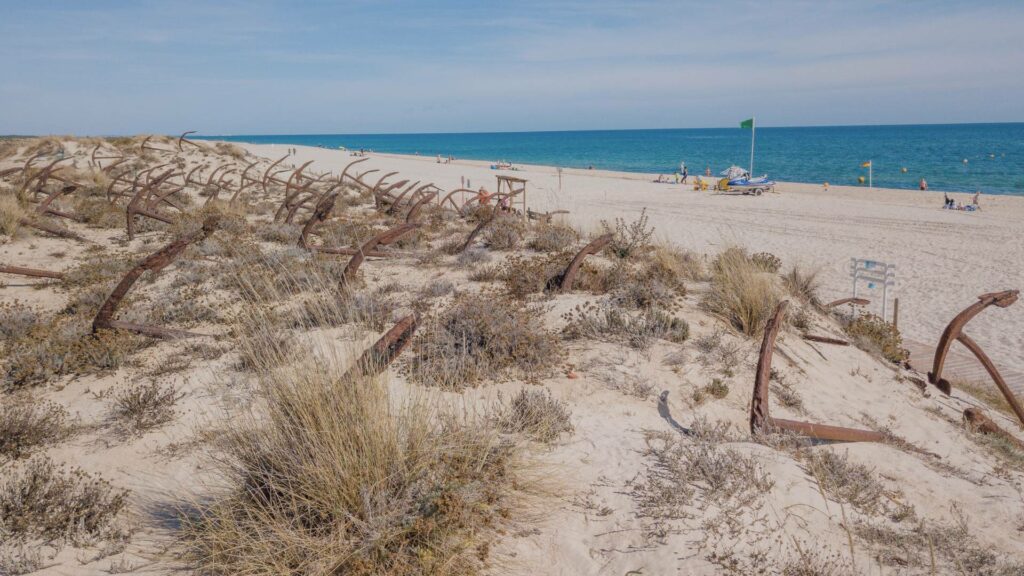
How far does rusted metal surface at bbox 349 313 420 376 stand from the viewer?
319 cm

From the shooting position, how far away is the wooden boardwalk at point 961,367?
7680 millimetres

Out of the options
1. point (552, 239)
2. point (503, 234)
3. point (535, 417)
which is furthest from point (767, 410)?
point (503, 234)

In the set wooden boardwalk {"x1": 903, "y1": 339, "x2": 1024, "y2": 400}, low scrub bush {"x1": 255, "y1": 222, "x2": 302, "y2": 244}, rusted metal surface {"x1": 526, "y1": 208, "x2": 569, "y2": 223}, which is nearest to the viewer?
wooden boardwalk {"x1": 903, "y1": 339, "x2": 1024, "y2": 400}

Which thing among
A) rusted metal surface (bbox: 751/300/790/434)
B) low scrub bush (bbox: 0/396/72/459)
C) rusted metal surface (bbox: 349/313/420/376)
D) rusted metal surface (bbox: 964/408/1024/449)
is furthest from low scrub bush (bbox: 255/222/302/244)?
rusted metal surface (bbox: 964/408/1024/449)

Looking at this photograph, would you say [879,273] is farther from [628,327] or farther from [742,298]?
[628,327]

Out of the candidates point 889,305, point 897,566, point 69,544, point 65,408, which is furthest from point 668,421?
point 889,305

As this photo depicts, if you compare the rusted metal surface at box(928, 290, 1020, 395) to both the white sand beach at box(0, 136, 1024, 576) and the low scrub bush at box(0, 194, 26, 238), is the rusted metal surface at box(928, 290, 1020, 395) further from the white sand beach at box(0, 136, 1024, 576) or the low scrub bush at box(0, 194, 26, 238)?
the low scrub bush at box(0, 194, 26, 238)

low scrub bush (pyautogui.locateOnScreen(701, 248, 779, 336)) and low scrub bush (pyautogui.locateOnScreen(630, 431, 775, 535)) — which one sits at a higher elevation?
low scrub bush (pyautogui.locateOnScreen(701, 248, 779, 336))

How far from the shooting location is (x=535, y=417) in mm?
4047

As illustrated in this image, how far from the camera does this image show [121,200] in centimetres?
1490

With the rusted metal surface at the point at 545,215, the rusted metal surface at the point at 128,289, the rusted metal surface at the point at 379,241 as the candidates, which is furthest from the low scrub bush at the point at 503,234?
the rusted metal surface at the point at 128,289

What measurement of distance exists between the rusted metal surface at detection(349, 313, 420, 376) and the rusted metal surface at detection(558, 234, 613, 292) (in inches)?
122

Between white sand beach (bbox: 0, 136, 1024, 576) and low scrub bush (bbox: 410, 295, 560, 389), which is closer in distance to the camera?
white sand beach (bbox: 0, 136, 1024, 576)

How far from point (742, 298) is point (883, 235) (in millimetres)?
14246
